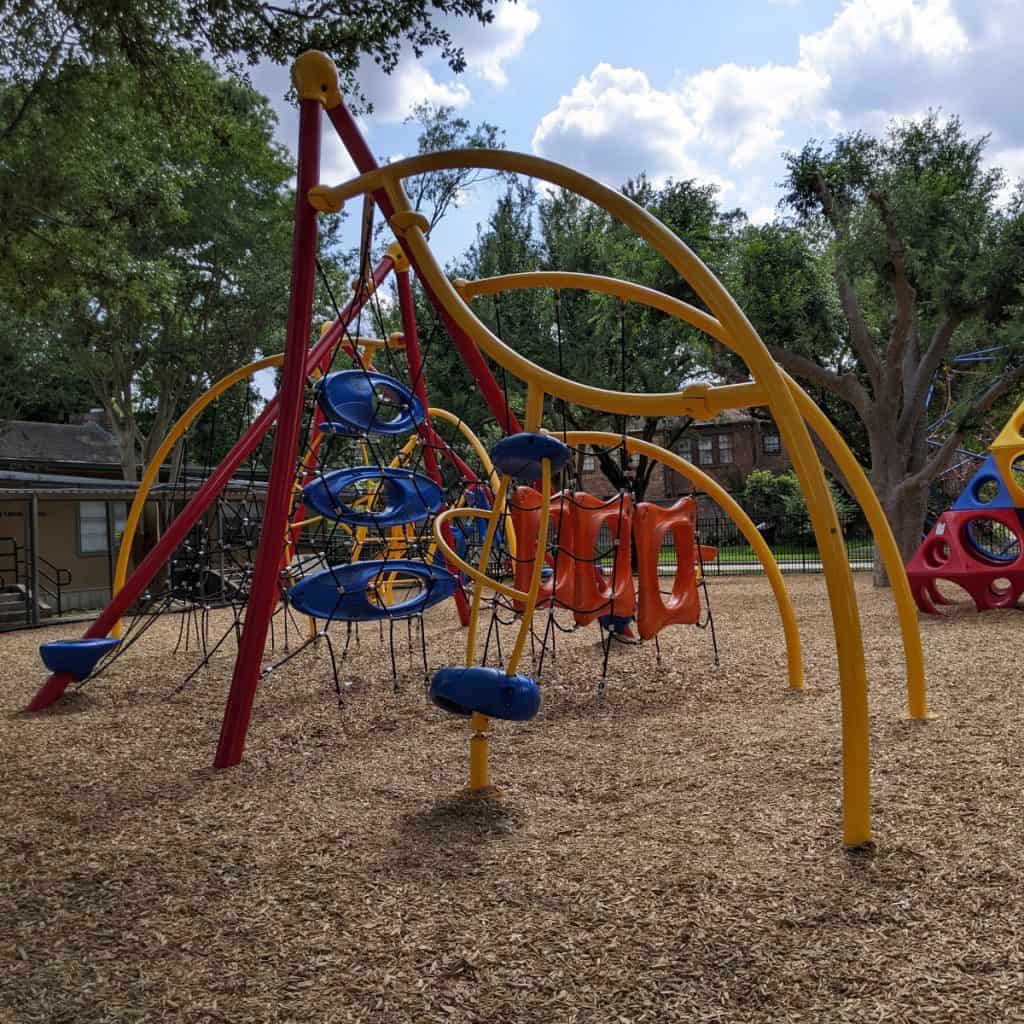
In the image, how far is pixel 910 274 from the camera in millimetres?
12844

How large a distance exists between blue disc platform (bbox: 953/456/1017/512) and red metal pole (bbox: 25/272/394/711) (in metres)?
7.54

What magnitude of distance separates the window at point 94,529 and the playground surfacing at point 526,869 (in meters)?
14.5

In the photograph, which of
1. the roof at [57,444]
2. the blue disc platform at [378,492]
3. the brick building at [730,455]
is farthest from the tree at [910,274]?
the brick building at [730,455]

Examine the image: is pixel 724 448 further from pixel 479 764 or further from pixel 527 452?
pixel 479 764

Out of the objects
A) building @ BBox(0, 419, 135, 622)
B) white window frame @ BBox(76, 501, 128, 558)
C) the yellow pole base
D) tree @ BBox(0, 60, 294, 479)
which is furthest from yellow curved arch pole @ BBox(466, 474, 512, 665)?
white window frame @ BBox(76, 501, 128, 558)

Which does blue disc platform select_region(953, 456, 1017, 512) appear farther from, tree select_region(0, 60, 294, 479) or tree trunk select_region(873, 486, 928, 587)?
tree select_region(0, 60, 294, 479)

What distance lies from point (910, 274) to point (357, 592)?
10474 mm

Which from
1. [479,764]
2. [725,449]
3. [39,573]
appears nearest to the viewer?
[479,764]

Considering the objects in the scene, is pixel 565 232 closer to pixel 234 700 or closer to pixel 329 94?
pixel 329 94

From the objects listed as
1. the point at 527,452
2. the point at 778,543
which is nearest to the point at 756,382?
the point at 527,452

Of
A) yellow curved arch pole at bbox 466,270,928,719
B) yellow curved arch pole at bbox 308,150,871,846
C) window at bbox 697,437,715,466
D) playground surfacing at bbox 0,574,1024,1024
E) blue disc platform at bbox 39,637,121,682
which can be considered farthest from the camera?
window at bbox 697,437,715,466

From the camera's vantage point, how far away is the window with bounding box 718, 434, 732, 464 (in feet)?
132

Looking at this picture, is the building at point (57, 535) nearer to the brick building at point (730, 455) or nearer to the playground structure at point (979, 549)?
the playground structure at point (979, 549)

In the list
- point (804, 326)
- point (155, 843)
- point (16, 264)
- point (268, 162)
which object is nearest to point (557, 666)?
point (155, 843)
